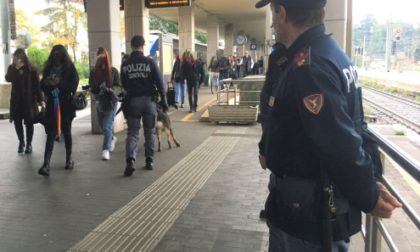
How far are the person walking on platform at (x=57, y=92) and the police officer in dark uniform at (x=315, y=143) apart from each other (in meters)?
4.91

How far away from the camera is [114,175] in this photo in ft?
19.4

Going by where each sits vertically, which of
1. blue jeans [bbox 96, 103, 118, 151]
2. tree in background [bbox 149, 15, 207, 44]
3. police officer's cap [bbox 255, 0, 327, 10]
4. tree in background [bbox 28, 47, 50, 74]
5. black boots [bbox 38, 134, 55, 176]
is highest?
tree in background [bbox 149, 15, 207, 44]

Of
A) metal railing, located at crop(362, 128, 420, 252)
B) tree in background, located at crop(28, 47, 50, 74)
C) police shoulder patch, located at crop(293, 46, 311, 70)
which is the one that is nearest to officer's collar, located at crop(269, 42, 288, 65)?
police shoulder patch, located at crop(293, 46, 311, 70)

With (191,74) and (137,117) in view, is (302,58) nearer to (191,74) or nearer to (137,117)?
(137,117)

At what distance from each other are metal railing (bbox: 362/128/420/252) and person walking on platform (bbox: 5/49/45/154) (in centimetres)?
607

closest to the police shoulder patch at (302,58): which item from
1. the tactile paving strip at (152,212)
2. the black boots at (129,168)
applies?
the tactile paving strip at (152,212)

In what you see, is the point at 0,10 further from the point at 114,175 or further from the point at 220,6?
the point at 220,6

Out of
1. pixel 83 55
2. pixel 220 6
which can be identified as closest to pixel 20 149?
pixel 220 6

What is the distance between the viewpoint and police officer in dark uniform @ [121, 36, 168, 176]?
574 cm

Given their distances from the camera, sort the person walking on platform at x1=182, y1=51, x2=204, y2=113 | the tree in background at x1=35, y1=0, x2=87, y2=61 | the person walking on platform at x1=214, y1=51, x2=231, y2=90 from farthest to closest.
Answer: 1. the tree in background at x1=35, y1=0, x2=87, y2=61
2. the person walking on platform at x1=214, y1=51, x2=231, y2=90
3. the person walking on platform at x1=182, y1=51, x2=204, y2=113

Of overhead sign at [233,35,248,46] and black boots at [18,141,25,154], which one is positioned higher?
overhead sign at [233,35,248,46]

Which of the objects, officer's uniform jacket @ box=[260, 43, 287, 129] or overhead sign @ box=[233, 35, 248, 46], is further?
overhead sign @ box=[233, 35, 248, 46]

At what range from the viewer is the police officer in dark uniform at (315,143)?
57.6 inches

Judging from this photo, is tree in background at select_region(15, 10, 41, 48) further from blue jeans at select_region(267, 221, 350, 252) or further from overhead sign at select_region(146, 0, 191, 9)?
blue jeans at select_region(267, 221, 350, 252)
